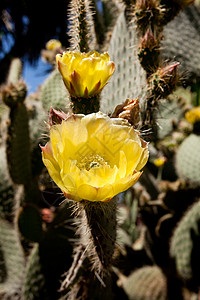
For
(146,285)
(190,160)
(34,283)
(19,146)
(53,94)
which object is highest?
(53,94)

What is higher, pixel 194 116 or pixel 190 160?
pixel 194 116

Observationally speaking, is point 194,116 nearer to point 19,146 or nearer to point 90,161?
point 19,146

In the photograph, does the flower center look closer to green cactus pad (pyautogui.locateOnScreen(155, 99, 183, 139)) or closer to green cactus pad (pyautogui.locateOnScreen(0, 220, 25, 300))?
green cactus pad (pyautogui.locateOnScreen(0, 220, 25, 300))

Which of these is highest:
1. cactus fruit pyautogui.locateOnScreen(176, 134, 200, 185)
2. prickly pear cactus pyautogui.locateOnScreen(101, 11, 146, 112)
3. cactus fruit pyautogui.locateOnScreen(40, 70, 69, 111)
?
prickly pear cactus pyautogui.locateOnScreen(101, 11, 146, 112)

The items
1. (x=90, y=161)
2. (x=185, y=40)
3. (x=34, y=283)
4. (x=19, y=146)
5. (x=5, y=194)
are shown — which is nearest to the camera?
(x=90, y=161)

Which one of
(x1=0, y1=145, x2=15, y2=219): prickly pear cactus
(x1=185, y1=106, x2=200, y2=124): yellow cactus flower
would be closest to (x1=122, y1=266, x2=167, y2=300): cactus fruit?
(x1=0, y1=145, x2=15, y2=219): prickly pear cactus

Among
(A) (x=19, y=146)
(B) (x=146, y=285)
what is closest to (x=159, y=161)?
(B) (x=146, y=285)
